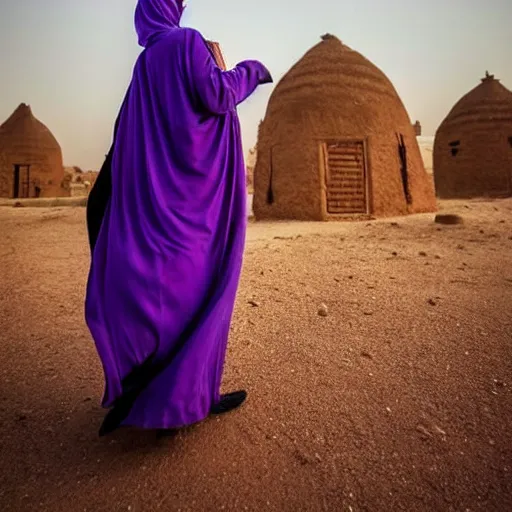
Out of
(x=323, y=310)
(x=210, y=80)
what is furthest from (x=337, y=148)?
(x=210, y=80)

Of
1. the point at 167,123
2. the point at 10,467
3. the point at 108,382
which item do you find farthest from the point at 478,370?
the point at 10,467

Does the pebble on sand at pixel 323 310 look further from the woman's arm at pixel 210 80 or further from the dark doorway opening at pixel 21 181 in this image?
the dark doorway opening at pixel 21 181

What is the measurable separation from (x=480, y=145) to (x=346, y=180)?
328 inches

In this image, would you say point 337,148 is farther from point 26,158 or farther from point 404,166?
point 26,158

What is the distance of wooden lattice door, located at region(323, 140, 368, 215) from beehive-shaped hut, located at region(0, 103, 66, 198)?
13.9 m

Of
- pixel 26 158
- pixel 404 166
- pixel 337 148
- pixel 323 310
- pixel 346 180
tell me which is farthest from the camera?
pixel 26 158

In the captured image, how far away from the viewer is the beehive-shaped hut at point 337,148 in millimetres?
8062

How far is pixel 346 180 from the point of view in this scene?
8070 mm

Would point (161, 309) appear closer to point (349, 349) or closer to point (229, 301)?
point (229, 301)

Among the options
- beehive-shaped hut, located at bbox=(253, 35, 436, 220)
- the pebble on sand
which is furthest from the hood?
beehive-shaped hut, located at bbox=(253, 35, 436, 220)

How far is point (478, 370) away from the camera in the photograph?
1827 mm

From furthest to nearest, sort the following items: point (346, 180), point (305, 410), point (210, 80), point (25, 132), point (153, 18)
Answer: point (25, 132), point (346, 180), point (305, 410), point (153, 18), point (210, 80)

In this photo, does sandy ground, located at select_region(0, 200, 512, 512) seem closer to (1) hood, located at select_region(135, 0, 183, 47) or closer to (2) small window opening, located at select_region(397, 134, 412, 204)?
(1) hood, located at select_region(135, 0, 183, 47)

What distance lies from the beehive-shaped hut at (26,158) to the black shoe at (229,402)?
17718mm
